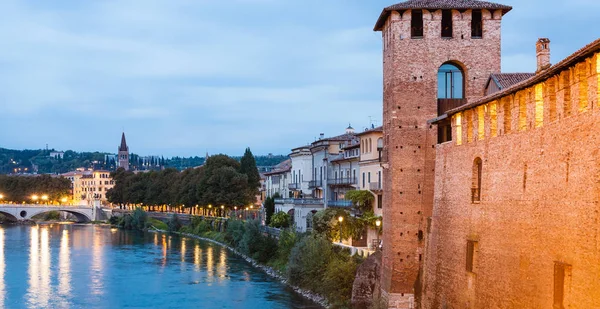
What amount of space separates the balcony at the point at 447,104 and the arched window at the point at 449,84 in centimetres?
11

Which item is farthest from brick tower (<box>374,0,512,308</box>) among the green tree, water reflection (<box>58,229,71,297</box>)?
the green tree

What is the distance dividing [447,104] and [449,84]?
0.70 m

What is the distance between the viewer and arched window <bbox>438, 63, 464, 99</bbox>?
26281mm

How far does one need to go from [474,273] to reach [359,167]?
903 inches

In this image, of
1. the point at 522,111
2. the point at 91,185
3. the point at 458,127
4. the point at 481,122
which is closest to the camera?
the point at 522,111

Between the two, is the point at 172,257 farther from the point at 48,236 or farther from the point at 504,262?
the point at 504,262

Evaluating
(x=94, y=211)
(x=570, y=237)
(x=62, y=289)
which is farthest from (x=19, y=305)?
(x=94, y=211)

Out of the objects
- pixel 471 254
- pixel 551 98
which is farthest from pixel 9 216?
pixel 551 98

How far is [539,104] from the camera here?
57.6 ft

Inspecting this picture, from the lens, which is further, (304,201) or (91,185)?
(91,185)

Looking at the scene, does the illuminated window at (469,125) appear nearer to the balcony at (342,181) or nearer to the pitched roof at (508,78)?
the pitched roof at (508,78)

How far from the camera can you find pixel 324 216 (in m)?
38.1

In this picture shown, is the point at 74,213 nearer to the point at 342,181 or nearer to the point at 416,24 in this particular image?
the point at 342,181

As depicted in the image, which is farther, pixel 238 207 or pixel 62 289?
pixel 238 207
